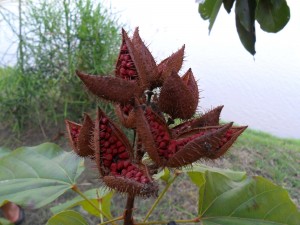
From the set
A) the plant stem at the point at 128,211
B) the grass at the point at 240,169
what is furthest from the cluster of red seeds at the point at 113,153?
the grass at the point at 240,169

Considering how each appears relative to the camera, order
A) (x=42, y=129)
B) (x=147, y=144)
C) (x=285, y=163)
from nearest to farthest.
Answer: (x=147, y=144), (x=42, y=129), (x=285, y=163)

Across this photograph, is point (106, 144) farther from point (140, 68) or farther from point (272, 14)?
point (272, 14)

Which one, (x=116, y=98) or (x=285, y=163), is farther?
(x=285, y=163)

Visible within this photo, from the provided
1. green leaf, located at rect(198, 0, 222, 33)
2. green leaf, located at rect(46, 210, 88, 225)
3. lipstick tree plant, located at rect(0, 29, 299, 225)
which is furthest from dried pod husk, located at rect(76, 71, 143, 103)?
green leaf, located at rect(198, 0, 222, 33)

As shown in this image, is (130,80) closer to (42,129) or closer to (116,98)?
(116,98)

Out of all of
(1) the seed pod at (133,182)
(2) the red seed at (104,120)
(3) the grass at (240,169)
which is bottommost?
(3) the grass at (240,169)

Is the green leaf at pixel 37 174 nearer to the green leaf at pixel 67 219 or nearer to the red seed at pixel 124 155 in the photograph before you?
the green leaf at pixel 67 219

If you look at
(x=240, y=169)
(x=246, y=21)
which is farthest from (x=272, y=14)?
(x=240, y=169)

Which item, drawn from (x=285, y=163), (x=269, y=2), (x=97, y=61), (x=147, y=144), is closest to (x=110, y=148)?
(x=147, y=144)
